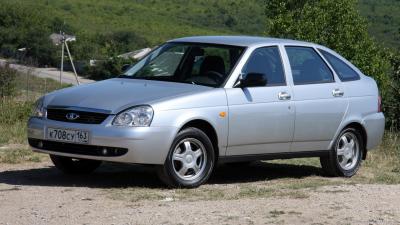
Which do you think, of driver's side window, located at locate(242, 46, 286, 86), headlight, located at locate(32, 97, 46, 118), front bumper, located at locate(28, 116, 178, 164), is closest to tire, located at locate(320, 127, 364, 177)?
driver's side window, located at locate(242, 46, 286, 86)

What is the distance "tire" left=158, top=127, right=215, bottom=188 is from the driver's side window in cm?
101

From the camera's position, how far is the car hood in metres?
8.52

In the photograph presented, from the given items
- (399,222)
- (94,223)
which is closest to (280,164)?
(399,222)

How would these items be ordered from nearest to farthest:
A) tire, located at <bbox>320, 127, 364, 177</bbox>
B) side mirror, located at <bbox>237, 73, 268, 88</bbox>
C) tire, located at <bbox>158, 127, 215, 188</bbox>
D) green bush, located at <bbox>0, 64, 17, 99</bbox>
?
tire, located at <bbox>158, 127, 215, 188</bbox>
side mirror, located at <bbox>237, 73, 268, 88</bbox>
tire, located at <bbox>320, 127, 364, 177</bbox>
green bush, located at <bbox>0, 64, 17, 99</bbox>

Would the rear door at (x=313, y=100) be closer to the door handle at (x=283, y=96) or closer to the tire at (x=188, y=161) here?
the door handle at (x=283, y=96)

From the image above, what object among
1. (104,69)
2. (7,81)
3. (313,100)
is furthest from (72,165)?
(104,69)

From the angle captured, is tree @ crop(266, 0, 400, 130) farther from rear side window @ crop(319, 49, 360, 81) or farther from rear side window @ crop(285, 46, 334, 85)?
rear side window @ crop(285, 46, 334, 85)

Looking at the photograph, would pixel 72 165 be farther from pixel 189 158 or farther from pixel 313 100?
pixel 313 100

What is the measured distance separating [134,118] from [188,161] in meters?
0.74

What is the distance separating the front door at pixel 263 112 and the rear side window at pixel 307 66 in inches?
8.6

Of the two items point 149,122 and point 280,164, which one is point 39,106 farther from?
point 280,164

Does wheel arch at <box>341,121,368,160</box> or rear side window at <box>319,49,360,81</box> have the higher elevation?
rear side window at <box>319,49,360,81</box>

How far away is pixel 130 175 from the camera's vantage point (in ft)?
32.0

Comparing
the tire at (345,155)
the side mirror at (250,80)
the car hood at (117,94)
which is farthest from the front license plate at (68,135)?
the tire at (345,155)
